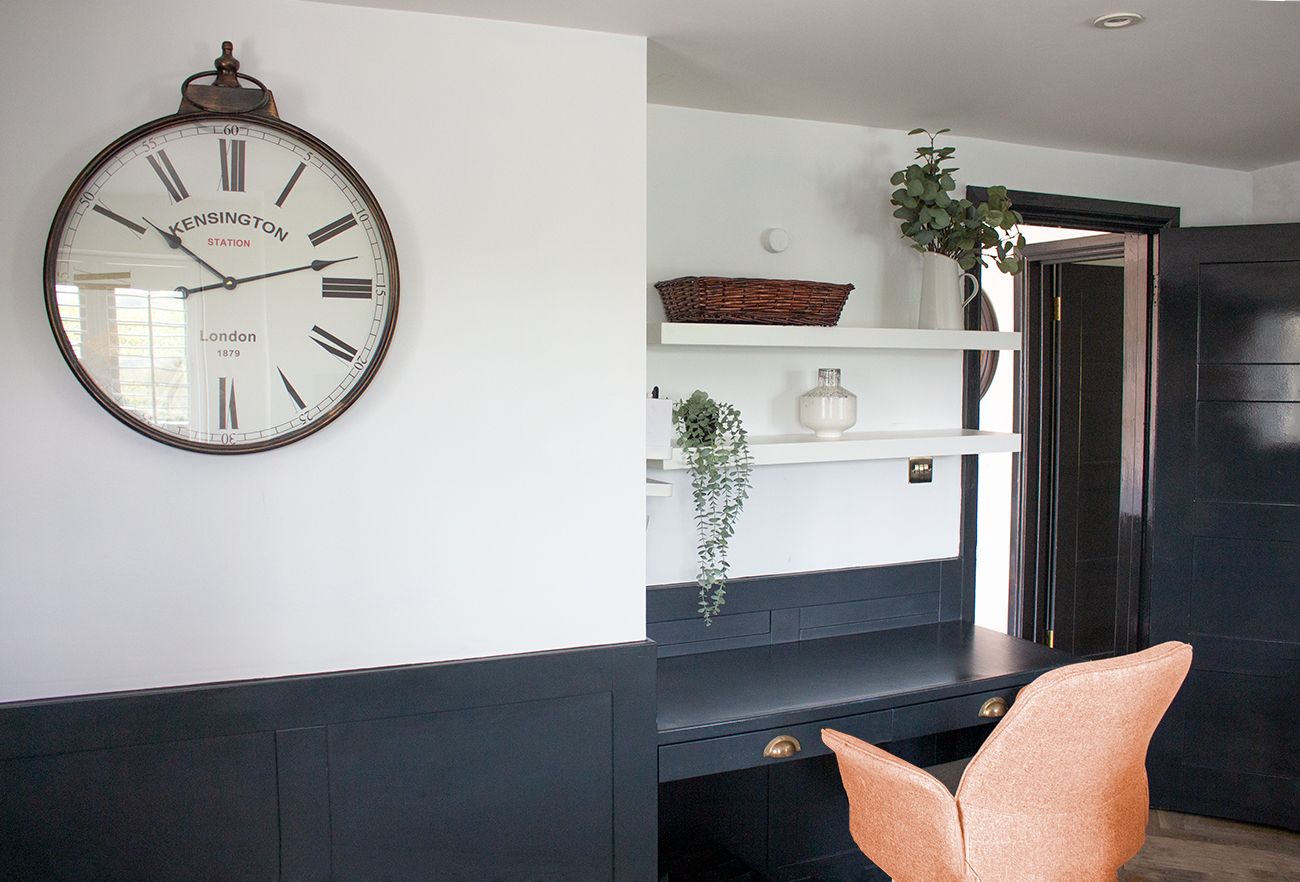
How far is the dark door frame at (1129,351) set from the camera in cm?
311

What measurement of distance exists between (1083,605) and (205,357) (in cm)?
403

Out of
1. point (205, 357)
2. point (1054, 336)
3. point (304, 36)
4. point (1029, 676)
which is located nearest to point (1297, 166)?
point (1054, 336)

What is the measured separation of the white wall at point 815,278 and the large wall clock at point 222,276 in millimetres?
957

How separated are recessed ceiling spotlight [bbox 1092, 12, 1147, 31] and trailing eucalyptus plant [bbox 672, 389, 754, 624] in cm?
119

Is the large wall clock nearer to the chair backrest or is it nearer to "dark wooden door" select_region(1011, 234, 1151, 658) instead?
the chair backrest

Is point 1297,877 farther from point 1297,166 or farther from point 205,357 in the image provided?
point 205,357

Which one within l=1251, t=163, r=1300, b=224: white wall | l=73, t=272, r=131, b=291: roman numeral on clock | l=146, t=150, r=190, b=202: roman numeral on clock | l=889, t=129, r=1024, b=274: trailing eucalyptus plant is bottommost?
l=73, t=272, r=131, b=291: roman numeral on clock

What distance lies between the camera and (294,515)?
194cm

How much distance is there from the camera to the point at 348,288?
1.93 m

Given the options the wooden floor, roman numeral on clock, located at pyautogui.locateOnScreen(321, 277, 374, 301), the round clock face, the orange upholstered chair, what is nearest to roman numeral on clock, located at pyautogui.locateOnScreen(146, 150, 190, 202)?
the round clock face

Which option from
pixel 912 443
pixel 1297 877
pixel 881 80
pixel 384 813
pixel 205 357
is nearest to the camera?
pixel 205 357

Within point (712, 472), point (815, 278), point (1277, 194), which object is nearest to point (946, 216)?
point (815, 278)

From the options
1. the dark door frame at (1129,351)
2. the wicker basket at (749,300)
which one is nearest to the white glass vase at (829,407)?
the wicker basket at (749,300)

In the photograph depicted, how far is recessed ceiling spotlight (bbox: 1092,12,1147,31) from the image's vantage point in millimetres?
2014
